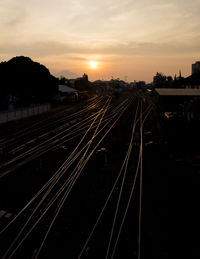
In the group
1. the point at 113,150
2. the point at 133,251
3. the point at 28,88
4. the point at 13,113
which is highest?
the point at 28,88

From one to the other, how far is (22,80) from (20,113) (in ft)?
38.2

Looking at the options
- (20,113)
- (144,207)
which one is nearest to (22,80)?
(20,113)

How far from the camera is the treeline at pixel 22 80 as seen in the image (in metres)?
45.2

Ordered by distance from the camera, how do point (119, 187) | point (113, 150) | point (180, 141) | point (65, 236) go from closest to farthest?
point (65, 236) → point (119, 187) → point (113, 150) → point (180, 141)

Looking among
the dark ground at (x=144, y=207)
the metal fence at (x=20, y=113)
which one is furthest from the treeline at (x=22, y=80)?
the dark ground at (x=144, y=207)

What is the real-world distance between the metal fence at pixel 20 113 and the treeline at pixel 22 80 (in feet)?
14.9

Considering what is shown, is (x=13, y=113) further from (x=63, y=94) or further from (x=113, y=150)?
(x=63, y=94)

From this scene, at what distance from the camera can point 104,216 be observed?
31.6 ft

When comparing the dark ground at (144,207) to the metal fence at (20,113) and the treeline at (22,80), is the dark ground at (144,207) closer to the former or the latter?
the metal fence at (20,113)

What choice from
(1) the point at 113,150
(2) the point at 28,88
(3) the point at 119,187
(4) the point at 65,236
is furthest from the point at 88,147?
(2) the point at 28,88

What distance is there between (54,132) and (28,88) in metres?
23.8

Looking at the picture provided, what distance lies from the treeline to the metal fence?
4.54m

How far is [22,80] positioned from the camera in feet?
151

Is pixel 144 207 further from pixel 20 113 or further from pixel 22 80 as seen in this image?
pixel 22 80
